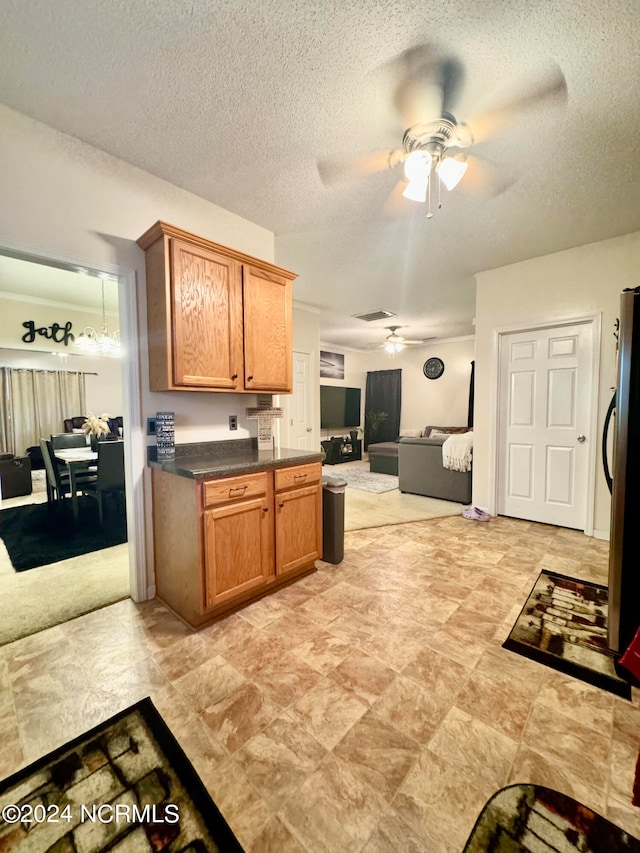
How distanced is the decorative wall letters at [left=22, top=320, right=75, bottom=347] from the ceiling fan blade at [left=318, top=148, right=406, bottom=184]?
17.5 feet

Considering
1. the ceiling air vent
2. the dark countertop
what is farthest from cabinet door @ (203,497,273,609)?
the ceiling air vent

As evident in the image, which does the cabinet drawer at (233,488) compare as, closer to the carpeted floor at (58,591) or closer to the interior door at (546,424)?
the carpeted floor at (58,591)

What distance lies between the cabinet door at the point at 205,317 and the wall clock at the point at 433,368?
6.19 m

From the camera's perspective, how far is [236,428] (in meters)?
2.67

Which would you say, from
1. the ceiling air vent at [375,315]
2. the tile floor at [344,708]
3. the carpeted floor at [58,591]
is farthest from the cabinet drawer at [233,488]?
the ceiling air vent at [375,315]

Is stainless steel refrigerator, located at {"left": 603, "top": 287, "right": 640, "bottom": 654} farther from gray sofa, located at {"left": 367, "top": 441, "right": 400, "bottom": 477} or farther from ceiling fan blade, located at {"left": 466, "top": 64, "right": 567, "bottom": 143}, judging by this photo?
gray sofa, located at {"left": 367, "top": 441, "right": 400, "bottom": 477}

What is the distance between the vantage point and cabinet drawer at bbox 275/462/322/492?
2.24 meters

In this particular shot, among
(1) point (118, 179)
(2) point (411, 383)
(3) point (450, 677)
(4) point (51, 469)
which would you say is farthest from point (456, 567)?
(2) point (411, 383)

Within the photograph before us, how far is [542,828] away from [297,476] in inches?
70.1

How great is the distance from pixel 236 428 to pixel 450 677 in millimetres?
2020

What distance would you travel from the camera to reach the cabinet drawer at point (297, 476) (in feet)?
7.36

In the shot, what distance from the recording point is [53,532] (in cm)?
336

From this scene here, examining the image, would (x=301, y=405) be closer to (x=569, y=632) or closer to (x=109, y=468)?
(x=109, y=468)

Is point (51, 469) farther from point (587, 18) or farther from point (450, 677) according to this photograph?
point (587, 18)
